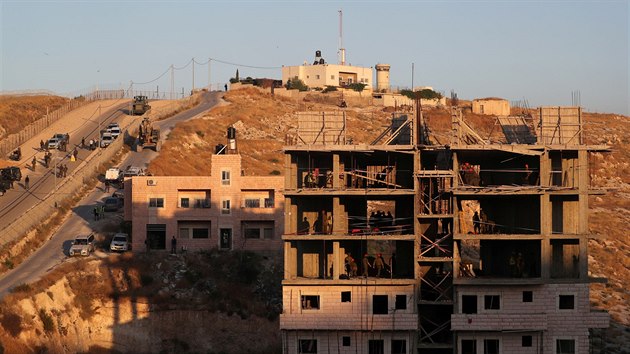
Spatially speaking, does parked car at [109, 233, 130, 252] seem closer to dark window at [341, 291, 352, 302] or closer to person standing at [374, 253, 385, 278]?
person standing at [374, 253, 385, 278]

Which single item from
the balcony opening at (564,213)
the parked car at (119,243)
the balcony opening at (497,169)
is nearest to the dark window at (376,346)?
the balcony opening at (497,169)

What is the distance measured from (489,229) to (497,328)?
7151 mm

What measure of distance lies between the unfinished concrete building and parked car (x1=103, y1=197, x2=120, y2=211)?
42.9 m

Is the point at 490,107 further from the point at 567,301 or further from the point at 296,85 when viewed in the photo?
the point at 567,301

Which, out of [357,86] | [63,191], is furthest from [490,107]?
[63,191]

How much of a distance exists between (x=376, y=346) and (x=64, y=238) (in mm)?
43309

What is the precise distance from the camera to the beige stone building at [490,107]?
6836 inches

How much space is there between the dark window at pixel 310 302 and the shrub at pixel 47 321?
24349 mm

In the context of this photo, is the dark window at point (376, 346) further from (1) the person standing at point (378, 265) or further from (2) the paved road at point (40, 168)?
(2) the paved road at point (40, 168)

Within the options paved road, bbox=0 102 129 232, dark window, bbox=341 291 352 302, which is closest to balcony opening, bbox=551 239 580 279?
dark window, bbox=341 291 352 302

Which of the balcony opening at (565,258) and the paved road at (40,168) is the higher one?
the paved road at (40,168)

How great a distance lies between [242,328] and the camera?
91.8 metres

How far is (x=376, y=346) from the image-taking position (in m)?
68.3

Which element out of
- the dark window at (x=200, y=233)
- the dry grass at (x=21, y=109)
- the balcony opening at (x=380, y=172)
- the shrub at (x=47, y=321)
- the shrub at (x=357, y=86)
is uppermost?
the shrub at (x=357, y=86)
